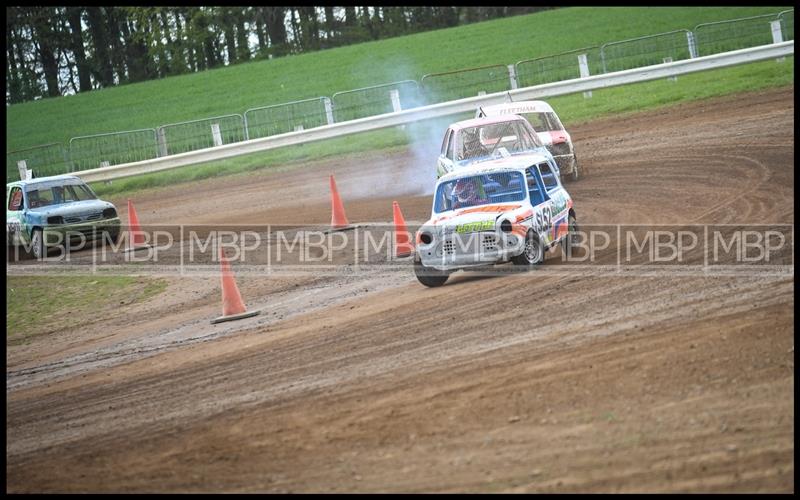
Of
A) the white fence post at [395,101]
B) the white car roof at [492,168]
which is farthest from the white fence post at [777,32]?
the white car roof at [492,168]

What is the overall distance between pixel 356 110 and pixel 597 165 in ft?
36.9

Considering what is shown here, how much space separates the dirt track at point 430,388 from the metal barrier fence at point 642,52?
15.9m

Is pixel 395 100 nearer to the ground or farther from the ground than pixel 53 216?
farther from the ground

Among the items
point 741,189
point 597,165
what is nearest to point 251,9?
point 597,165

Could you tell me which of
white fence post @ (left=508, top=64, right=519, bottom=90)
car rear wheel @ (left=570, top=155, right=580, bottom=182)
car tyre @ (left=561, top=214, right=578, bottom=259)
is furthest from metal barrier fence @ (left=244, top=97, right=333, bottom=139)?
car tyre @ (left=561, top=214, right=578, bottom=259)

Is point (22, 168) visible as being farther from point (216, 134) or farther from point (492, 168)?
point (492, 168)

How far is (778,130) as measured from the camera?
66.7ft

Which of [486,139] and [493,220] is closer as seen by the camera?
[493,220]

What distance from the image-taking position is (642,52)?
31.4 meters

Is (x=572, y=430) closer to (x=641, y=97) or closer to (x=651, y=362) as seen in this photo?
(x=651, y=362)

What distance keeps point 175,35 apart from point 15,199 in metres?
47.9

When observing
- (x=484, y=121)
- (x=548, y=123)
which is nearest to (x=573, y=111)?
(x=548, y=123)

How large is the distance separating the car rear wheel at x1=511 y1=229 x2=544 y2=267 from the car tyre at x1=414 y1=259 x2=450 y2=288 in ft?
2.90

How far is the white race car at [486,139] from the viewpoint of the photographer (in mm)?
17781
